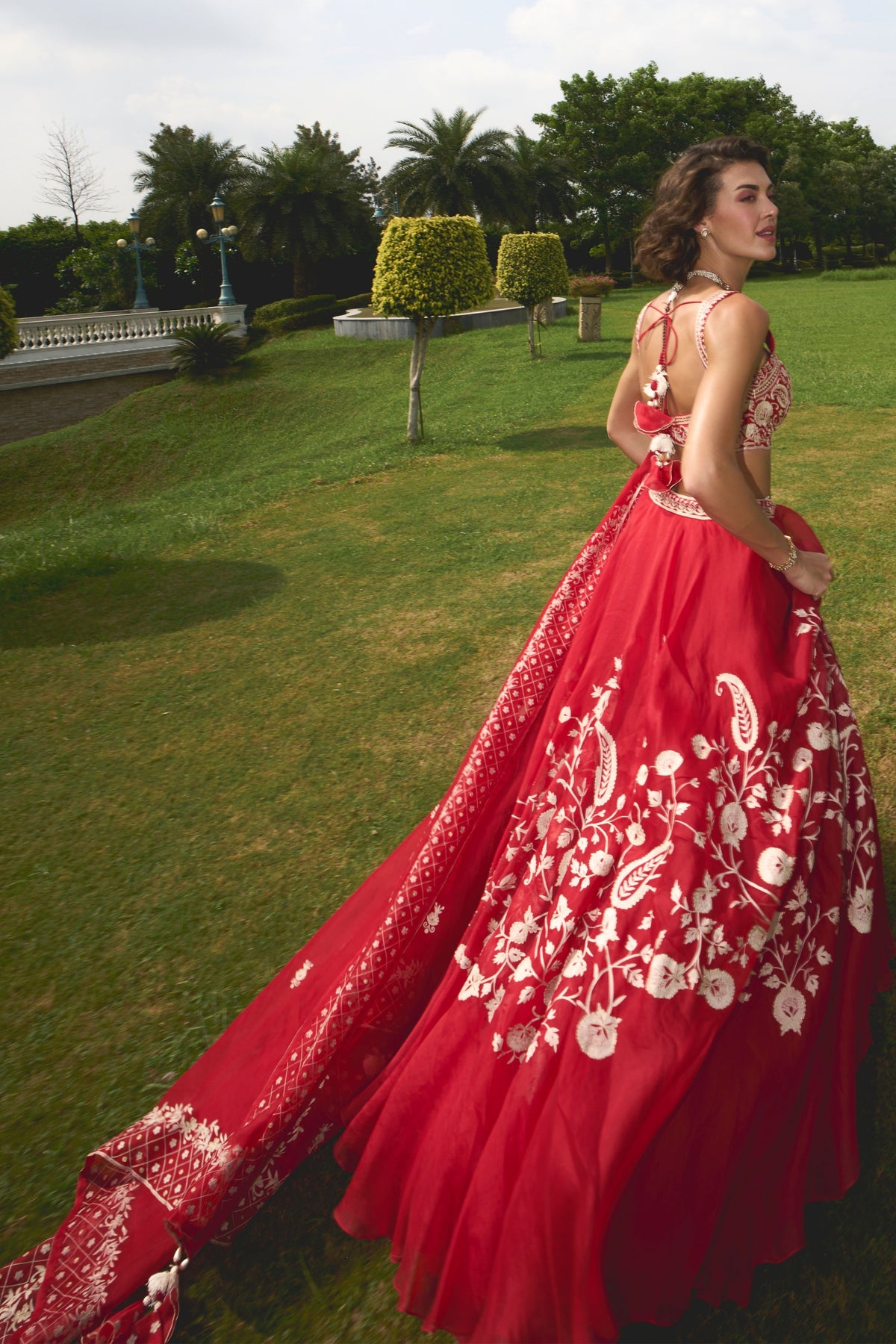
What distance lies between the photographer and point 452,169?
1406 inches

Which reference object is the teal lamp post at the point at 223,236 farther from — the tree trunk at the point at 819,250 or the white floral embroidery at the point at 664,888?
the tree trunk at the point at 819,250

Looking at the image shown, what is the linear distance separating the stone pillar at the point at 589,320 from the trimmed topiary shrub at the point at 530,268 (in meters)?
2.55

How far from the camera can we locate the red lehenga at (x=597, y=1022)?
203 centimetres

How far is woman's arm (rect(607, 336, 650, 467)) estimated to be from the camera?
9.25 ft

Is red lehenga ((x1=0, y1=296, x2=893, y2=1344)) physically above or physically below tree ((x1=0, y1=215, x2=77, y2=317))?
below

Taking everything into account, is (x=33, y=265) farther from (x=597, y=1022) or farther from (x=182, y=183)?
(x=597, y=1022)

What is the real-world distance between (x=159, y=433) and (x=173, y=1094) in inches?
721

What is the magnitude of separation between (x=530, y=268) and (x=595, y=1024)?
19.6 m

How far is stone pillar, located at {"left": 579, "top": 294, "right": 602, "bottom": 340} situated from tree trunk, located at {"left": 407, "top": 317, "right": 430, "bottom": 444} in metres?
10.4

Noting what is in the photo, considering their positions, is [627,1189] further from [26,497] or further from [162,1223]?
[26,497]

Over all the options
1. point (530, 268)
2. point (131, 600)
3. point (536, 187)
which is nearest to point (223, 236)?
point (530, 268)

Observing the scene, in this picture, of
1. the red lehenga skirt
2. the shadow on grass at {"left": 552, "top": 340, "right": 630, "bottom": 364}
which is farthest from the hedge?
the red lehenga skirt

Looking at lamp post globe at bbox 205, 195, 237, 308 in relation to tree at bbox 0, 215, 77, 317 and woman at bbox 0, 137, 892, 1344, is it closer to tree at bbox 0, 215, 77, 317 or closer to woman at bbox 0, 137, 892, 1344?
tree at bbox 0, 215, 77, 317

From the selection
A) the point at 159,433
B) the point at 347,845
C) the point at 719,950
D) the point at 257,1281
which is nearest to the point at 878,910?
the point at 719,950
